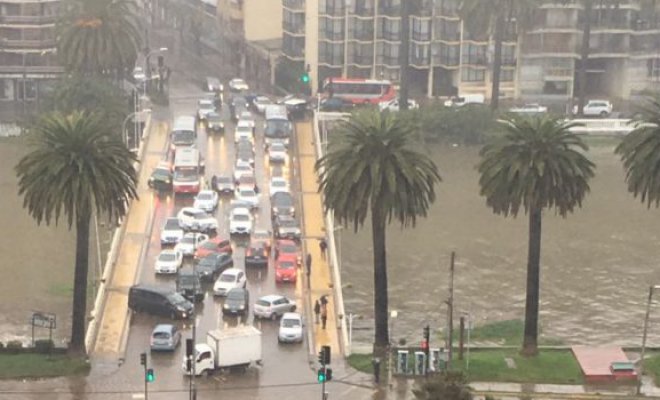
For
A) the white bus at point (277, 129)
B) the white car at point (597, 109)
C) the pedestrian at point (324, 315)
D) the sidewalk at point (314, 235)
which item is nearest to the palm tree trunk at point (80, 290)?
the sidewalk at point (314, 235)

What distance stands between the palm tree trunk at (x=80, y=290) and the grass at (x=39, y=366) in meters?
0.90

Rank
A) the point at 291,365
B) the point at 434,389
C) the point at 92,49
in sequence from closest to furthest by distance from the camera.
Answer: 1. the point at 434,389
2. the point at 291,365
3. the point at 92,49

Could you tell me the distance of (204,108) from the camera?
490 feet

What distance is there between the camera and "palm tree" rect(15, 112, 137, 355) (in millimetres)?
86250

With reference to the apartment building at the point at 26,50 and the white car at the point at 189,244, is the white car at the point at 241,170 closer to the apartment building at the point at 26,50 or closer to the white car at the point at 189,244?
the white car at the point at 189,244

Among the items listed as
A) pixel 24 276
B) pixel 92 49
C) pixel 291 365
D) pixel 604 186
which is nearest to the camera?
pixel 291 365

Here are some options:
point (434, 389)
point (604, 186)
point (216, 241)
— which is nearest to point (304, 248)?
point (216, 241)

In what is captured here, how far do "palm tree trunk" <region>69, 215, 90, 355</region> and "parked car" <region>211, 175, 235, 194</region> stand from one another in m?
37.9

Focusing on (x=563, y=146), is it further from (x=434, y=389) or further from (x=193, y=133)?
(x=193, y=133)

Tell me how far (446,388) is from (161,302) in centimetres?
3504

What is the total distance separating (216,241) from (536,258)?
28.2 meters

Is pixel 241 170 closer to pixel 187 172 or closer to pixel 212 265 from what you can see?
pixel 187 172

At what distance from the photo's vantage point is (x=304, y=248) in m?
110

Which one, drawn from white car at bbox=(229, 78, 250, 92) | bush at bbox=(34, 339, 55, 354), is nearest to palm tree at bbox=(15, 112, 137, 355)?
bush at bbox=(34, 339, 55, 354)
